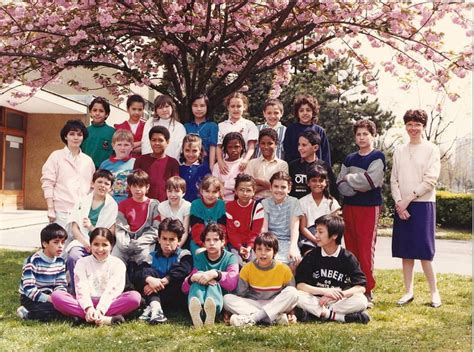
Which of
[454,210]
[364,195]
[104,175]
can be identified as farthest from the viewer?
[454,210]

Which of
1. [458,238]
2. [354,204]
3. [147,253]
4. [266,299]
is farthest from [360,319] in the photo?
[458,238]

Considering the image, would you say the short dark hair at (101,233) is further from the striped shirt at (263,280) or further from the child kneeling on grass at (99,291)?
the striped shirt at (263,280)

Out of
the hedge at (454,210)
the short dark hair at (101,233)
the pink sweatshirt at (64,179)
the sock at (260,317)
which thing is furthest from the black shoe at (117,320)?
the hedge at (454,210)

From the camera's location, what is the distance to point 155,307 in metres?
4.55

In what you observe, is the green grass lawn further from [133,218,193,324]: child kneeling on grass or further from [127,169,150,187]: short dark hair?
[127,169,150,187]: short dark hair

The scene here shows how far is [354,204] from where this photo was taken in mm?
5402

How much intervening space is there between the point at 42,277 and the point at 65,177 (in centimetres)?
107

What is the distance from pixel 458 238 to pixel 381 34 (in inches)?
441

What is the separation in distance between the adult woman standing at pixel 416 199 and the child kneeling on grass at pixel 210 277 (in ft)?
5.82

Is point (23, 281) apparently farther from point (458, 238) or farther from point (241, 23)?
point (458, 238)

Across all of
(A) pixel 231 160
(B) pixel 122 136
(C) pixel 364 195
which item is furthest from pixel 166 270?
(C) pixel 364 195

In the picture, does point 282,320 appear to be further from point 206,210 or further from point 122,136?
point 122,136

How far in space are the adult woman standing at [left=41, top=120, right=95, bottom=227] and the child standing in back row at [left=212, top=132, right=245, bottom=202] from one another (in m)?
1.31

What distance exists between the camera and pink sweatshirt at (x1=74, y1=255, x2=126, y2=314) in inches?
174
